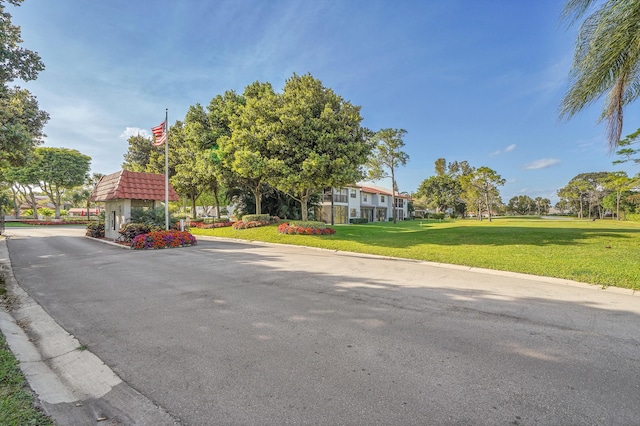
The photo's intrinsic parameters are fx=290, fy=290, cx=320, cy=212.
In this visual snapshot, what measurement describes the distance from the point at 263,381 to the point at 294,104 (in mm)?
16593

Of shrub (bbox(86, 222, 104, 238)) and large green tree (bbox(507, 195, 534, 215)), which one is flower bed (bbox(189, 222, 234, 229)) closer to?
shrub (bbox(86, 222, 104, 238))

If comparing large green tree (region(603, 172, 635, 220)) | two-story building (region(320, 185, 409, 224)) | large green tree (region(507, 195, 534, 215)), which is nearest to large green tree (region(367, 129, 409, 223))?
two-story building (region(320, 185, 409, 224))

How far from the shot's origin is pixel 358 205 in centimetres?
4088

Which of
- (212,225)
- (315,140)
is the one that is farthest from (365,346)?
(212,225)

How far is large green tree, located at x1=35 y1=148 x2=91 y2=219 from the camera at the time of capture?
3966cm

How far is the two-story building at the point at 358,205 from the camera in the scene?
36.4m

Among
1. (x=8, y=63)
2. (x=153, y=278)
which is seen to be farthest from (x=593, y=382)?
(x=8, y=63)

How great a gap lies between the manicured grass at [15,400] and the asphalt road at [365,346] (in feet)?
2.24

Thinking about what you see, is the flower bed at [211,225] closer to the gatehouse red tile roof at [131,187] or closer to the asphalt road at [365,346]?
the gatehouse red tile roof at [131,187]

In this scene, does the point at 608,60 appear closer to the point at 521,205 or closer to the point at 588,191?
the point at 588,191

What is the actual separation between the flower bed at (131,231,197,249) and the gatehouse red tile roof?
3965 millimetres

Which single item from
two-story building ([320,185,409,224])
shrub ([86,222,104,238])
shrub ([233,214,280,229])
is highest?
two-story building ([320,185,409,224])

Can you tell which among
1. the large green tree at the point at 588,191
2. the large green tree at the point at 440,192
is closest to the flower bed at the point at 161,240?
the large green tree at the point at 440,192

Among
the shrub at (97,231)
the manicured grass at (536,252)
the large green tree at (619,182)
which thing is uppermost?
the large green tree at (619,182)
